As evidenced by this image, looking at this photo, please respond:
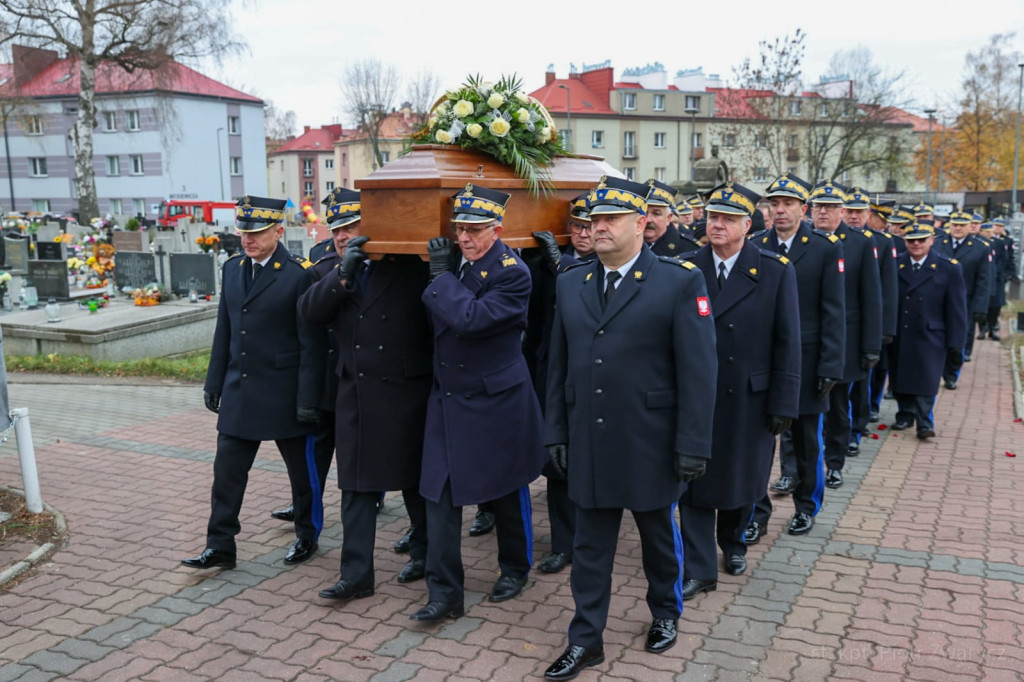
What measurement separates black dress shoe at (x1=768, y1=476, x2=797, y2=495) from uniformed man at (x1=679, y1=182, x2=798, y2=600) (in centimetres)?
191

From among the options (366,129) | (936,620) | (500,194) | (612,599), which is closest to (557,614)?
(612,599)

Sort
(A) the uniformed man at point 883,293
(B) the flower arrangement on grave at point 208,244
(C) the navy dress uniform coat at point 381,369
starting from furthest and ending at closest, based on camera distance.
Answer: (B) the flower arrangement on grave at point 208,244, (A) the uniformed man at point 883,293, (C) the navy dress uniform coat at point 381,369

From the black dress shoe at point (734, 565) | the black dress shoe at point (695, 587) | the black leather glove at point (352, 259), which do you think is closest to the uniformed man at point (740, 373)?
the black dress shoe at point (695, 587)

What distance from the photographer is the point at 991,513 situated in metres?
6.10

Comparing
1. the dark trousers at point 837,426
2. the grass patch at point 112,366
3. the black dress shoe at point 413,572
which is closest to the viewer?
the black dress shoe at point 413,572

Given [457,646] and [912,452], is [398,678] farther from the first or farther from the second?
[912,452]

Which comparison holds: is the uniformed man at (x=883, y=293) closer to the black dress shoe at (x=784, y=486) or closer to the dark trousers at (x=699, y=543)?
the black dress shoe at (x=784, y=486)

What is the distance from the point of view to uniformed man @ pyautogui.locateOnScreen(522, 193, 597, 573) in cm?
513

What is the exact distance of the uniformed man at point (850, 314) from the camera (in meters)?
6.63

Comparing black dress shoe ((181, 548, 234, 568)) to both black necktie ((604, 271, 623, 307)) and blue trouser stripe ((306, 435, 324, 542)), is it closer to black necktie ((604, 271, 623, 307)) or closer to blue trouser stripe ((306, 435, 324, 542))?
blue trouser stripe ((306, 435, 324, 542))

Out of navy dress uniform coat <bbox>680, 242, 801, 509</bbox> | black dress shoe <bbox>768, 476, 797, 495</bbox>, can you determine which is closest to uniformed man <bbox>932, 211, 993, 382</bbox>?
black dress shoe <bbox>768, 476, 797, 495</bbox>

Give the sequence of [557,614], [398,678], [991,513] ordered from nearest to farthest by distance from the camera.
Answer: [398,678] < [557,614] < [991,513]

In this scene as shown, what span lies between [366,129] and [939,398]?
49726 mm

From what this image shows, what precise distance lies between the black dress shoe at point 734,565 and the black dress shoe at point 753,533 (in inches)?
16.4
